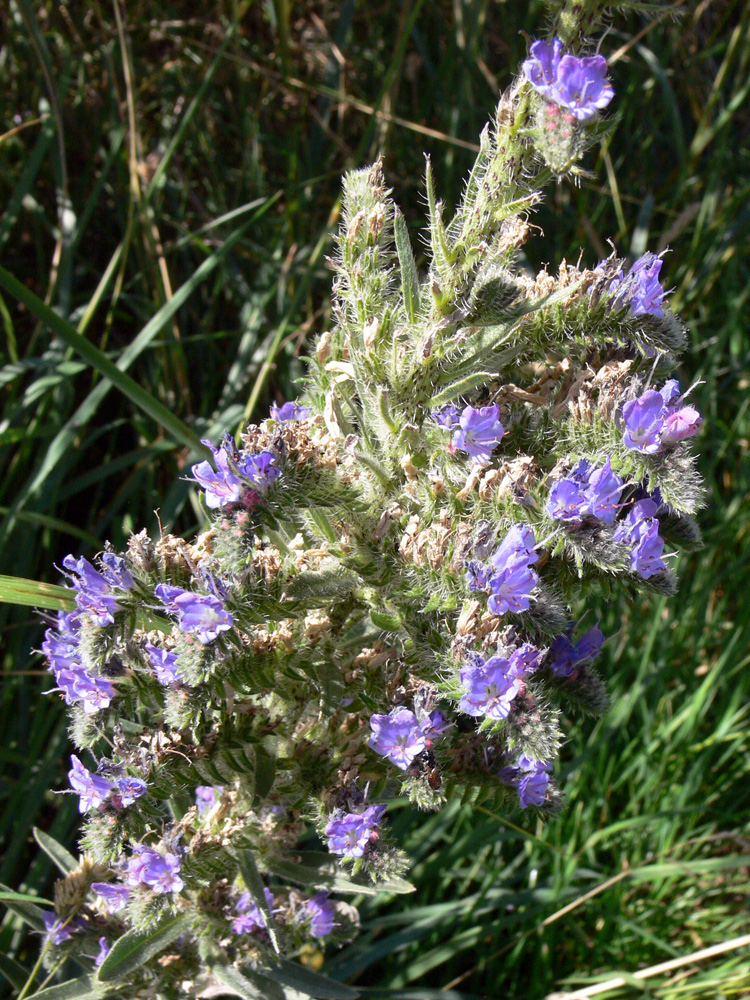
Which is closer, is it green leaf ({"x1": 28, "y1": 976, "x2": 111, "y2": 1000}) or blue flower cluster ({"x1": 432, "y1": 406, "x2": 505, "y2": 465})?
blue flower cluster ({"x1": 432, "y1": 406, "x2": 505, "y2": 465})

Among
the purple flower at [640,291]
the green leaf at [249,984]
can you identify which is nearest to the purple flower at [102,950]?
the green leaf at [249,984]

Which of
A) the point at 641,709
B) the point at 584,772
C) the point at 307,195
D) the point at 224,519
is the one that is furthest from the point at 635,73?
the point at 224,519

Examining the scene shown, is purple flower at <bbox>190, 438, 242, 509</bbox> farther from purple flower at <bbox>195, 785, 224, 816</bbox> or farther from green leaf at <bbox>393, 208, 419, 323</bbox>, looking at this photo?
purple flower at <bbox>195, 785, 224, 816</bbox>

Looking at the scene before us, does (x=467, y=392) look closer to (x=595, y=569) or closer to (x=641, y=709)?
(x=595, y=569)

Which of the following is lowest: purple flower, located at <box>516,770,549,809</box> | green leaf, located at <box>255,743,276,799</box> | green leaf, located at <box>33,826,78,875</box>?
green leaf, located at <box>33,826,78,875</box>

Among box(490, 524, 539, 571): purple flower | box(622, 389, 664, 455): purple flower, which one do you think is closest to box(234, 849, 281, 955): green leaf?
box(490, 524, 539, 571): purple flower

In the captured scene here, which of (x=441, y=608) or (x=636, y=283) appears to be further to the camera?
(x=636, y=283)

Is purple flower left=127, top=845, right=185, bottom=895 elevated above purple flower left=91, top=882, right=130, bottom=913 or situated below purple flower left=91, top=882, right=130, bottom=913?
above

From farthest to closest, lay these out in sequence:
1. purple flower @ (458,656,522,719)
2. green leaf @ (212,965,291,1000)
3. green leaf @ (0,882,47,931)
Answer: green leaf @ (0,882,47,931) → green leaf @ (212,965,291,1000) → purple flower @ (458,656,522,719)

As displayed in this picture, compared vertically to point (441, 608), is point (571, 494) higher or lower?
higher
